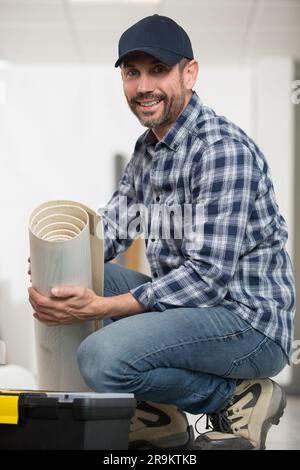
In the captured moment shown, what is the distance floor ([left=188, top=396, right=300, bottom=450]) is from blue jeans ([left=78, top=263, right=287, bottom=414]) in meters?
0.23

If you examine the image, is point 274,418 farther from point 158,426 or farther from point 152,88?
point 152,88

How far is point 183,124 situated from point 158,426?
693mm

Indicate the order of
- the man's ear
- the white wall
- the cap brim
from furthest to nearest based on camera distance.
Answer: the white wall
the man's ear
the cap brim

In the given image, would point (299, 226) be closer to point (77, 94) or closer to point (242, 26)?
point (242, 26)

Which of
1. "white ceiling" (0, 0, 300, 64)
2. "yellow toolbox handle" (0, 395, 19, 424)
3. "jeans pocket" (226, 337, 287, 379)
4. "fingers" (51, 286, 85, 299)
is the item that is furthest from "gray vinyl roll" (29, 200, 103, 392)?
"white ceiling" (0, 0, 300, 64)

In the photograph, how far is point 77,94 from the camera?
8.13ft

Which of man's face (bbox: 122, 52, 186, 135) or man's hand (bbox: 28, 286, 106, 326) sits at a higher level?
man's face (bbox: 122, 52, 186, 135)

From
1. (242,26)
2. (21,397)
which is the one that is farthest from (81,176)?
(21,397)

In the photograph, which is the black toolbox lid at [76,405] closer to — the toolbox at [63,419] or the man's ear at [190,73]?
the toolbox at [63,419]

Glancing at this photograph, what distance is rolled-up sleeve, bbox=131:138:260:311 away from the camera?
1.33 m

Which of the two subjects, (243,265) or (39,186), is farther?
(39,186)

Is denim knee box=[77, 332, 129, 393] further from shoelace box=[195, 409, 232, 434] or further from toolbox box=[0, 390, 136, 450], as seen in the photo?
shoelace box=[195, 409, 232, 434]
